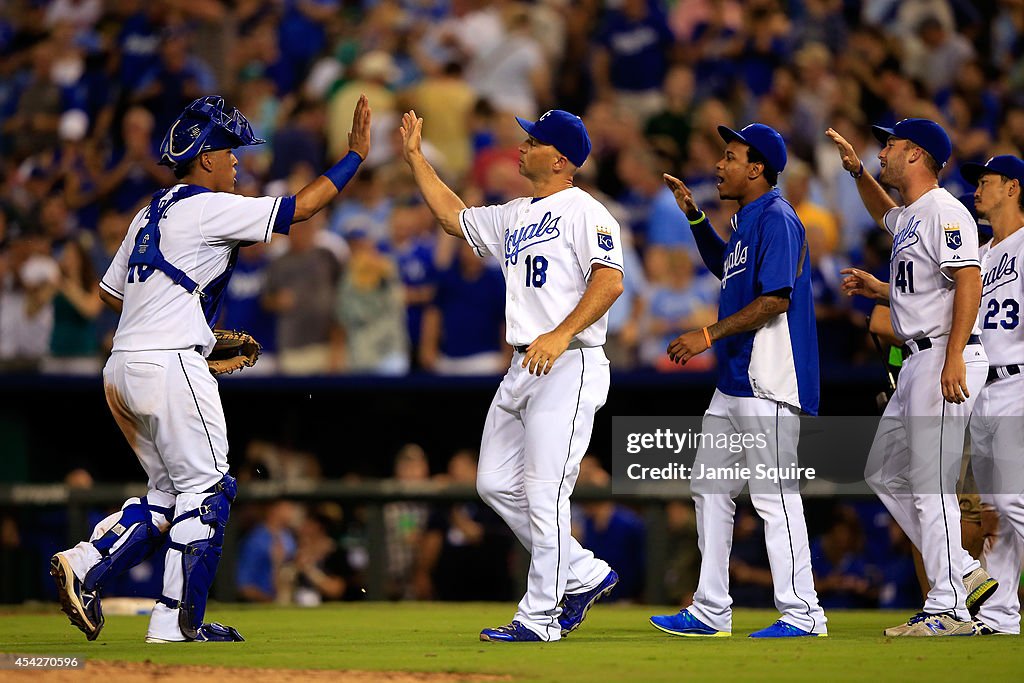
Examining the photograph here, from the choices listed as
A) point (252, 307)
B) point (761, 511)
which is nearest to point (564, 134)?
point (761, 511)

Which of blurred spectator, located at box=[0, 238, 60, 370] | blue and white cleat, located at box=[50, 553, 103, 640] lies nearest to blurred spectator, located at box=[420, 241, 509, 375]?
blurred spectator, located at box=[0, 238, 60, 370]

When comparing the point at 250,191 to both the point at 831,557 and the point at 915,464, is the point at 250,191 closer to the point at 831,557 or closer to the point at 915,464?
the point at 831,557

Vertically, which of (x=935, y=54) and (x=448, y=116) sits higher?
(x=935, y=54)

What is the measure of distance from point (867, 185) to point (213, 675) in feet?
12.8

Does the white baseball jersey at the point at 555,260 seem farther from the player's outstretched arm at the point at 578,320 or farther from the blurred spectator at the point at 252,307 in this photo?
the blurred spectator at the point at 252,307

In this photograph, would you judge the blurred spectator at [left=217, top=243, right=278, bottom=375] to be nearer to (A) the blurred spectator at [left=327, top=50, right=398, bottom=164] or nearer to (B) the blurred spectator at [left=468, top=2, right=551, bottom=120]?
(A) the blurred spectator at [left=327, top=50, right=398, bottom=164]

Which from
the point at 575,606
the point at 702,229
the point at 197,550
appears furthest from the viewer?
the point at 702,229

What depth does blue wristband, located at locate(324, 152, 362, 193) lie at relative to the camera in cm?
638

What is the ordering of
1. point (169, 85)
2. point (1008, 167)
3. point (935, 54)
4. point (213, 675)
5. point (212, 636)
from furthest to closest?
1. point (169, 85)
2. point (935, 54)
3. point (1008, 167)
4. point (212, 636)
5. point (213, 675)

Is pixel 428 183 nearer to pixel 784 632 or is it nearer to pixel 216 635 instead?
pixel 216 635

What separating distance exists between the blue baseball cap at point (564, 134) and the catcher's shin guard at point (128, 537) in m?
2.18

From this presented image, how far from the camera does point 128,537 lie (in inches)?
247

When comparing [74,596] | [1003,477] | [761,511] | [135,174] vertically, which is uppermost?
[135,174]

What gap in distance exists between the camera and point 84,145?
48.0ft
